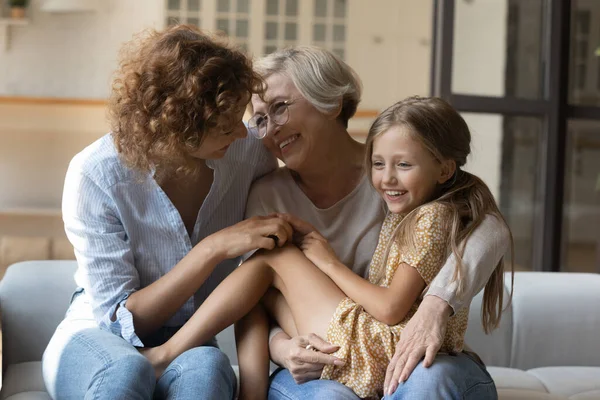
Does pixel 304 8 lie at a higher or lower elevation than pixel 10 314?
higher

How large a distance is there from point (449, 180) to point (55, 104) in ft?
14.2

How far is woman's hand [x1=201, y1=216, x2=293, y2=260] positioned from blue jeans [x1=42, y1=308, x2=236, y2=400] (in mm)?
213

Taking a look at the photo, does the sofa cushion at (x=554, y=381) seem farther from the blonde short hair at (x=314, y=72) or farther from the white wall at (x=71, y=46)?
the white wall at (x=71, y=46)

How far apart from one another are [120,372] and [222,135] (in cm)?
52

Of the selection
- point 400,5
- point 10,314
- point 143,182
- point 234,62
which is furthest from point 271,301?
point 400,5

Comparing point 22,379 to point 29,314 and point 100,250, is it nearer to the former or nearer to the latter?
point 29,314

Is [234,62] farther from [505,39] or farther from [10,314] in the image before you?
[505,39]

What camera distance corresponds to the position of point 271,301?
1.89 metres

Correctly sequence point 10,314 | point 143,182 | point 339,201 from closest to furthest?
point 143,182 → point 339,201 → point 10,314

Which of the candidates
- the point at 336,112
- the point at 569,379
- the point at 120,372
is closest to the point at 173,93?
the point at 336,112

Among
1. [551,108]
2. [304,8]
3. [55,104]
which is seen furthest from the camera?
[304,8]

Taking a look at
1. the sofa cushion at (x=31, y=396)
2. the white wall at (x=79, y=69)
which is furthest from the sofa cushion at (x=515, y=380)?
the white wall at (x=79, y=69)

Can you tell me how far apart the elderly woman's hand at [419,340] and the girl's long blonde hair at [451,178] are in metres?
0.13

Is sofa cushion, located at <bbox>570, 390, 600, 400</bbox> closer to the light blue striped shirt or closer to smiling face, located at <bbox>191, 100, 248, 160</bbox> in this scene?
the light blue striped shirt
